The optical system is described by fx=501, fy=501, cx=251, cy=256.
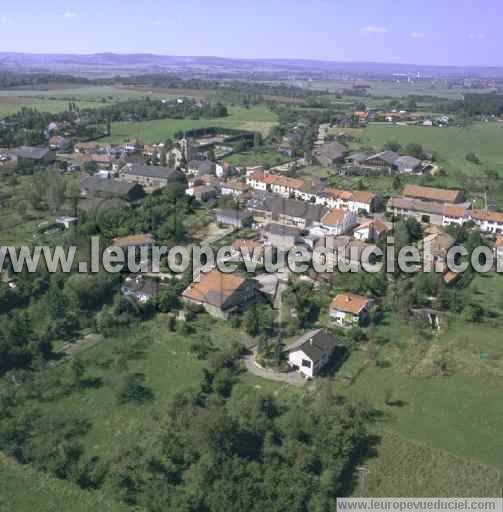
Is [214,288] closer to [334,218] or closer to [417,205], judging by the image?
[334,218]

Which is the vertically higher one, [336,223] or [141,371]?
[336,223]

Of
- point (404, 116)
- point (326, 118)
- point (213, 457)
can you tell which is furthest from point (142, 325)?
point (404, 116)

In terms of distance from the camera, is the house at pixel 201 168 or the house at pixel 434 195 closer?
the house at pixel 434 195

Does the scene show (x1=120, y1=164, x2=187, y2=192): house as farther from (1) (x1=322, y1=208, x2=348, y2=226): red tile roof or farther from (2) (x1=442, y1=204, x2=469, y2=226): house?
(2) (x1=442, y1=204, x2=469, y2=226): house

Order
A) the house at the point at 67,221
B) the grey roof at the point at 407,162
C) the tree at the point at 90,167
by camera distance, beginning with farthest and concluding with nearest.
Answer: the grey roof at the point at 407,162 → the tree at the point at 90,167 → the house at the point at 67,221

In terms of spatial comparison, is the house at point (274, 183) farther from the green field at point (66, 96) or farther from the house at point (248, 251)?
the green field at point (66, 96)

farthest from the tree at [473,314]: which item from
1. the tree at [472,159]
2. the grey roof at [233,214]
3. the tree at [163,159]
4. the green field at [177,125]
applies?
the green field at [177,125]

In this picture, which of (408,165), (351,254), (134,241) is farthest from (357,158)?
(134,241)
